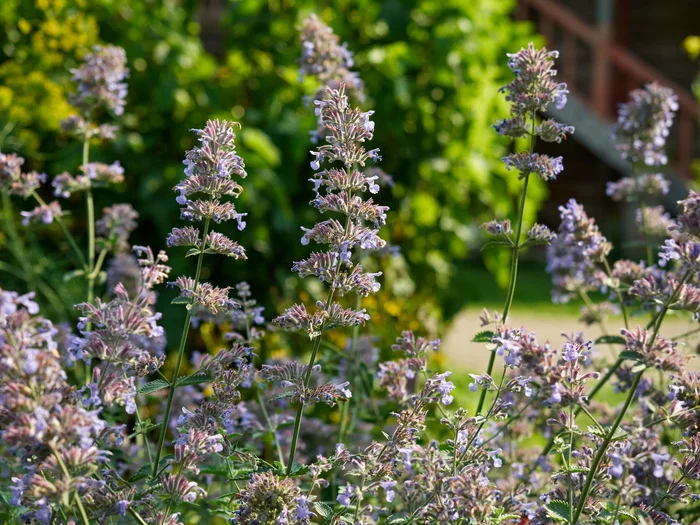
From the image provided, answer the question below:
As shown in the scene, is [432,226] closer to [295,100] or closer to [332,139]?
[295,100]

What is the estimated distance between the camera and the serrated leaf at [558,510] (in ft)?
6.34

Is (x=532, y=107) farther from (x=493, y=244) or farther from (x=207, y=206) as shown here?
(x=207, y=206)

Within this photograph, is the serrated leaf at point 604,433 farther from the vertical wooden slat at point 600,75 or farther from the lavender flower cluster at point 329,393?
the vertical wooden slat at point 600,75

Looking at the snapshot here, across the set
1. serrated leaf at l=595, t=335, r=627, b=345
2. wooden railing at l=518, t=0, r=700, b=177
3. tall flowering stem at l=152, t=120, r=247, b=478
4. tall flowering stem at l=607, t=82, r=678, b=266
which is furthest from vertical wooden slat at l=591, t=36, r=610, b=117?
tall flowering stem at l=152, t=120, r=247, b=478

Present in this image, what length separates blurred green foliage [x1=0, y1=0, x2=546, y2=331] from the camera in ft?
17.3

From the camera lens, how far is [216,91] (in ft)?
18.2

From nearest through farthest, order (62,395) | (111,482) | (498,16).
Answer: (62,395) < (111,482) < (498,16)

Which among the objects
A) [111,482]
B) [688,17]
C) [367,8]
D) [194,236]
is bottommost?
[111,482]

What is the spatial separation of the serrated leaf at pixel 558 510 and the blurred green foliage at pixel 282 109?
10.8 feet

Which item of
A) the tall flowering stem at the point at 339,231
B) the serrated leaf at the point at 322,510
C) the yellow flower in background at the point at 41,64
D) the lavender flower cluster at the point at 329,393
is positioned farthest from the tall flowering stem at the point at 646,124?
the yellow flower in background at the point at 41,64

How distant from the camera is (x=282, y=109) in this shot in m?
5.71

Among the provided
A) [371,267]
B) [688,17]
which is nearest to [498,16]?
[371,267]

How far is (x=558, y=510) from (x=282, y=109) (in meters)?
4.08

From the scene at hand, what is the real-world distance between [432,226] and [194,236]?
413 centimetres
